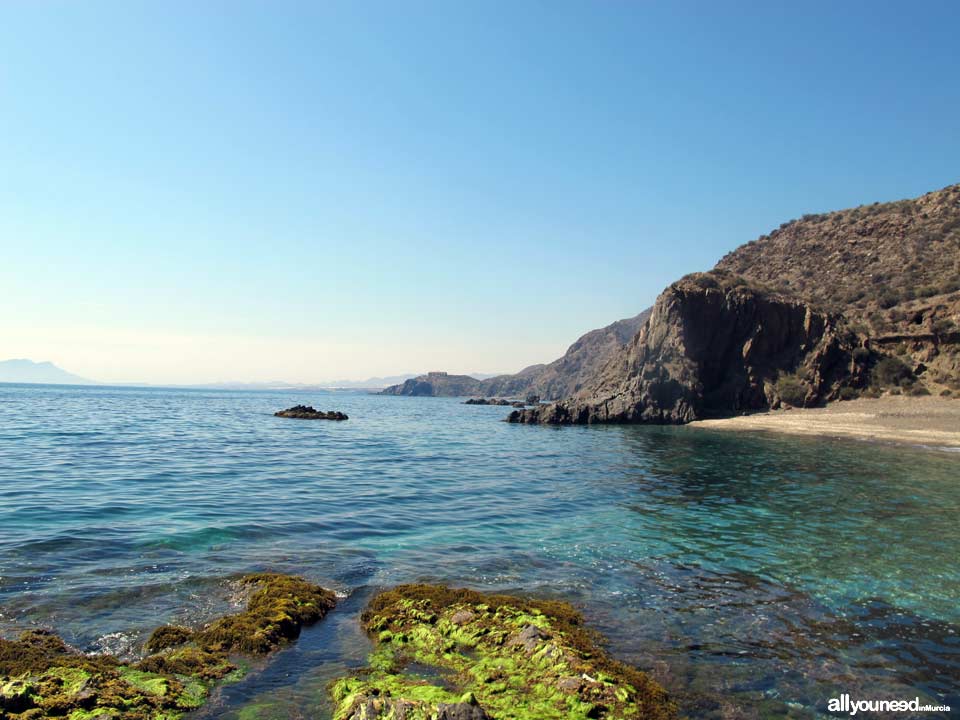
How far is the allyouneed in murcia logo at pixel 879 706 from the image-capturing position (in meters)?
6.86

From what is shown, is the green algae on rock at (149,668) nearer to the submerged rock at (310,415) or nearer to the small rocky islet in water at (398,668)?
the small rocky islet in water at (398,668)

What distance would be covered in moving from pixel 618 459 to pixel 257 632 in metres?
27.5

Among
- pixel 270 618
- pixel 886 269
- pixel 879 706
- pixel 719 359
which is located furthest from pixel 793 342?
pixel 270 618

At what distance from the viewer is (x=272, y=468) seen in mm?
26844

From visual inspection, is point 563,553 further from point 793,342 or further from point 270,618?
point 793,342

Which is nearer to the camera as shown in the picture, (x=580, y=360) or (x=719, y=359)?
(x=719, y=359)

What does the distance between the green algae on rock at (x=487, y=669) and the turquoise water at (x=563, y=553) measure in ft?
1.74

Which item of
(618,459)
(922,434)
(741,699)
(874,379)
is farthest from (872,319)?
(741,699)

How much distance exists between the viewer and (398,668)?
Answer: 7.59 meters

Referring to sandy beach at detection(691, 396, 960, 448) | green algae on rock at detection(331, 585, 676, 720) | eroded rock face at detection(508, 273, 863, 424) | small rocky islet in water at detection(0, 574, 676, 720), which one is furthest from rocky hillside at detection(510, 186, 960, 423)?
small rocky islet in water at detection(0, 574, 676, 720)

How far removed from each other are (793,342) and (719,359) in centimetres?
820

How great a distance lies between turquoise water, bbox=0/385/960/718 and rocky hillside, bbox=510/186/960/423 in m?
32.0

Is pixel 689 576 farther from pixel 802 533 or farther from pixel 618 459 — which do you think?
pixel 618 459

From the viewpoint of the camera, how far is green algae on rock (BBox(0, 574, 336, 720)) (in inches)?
232
